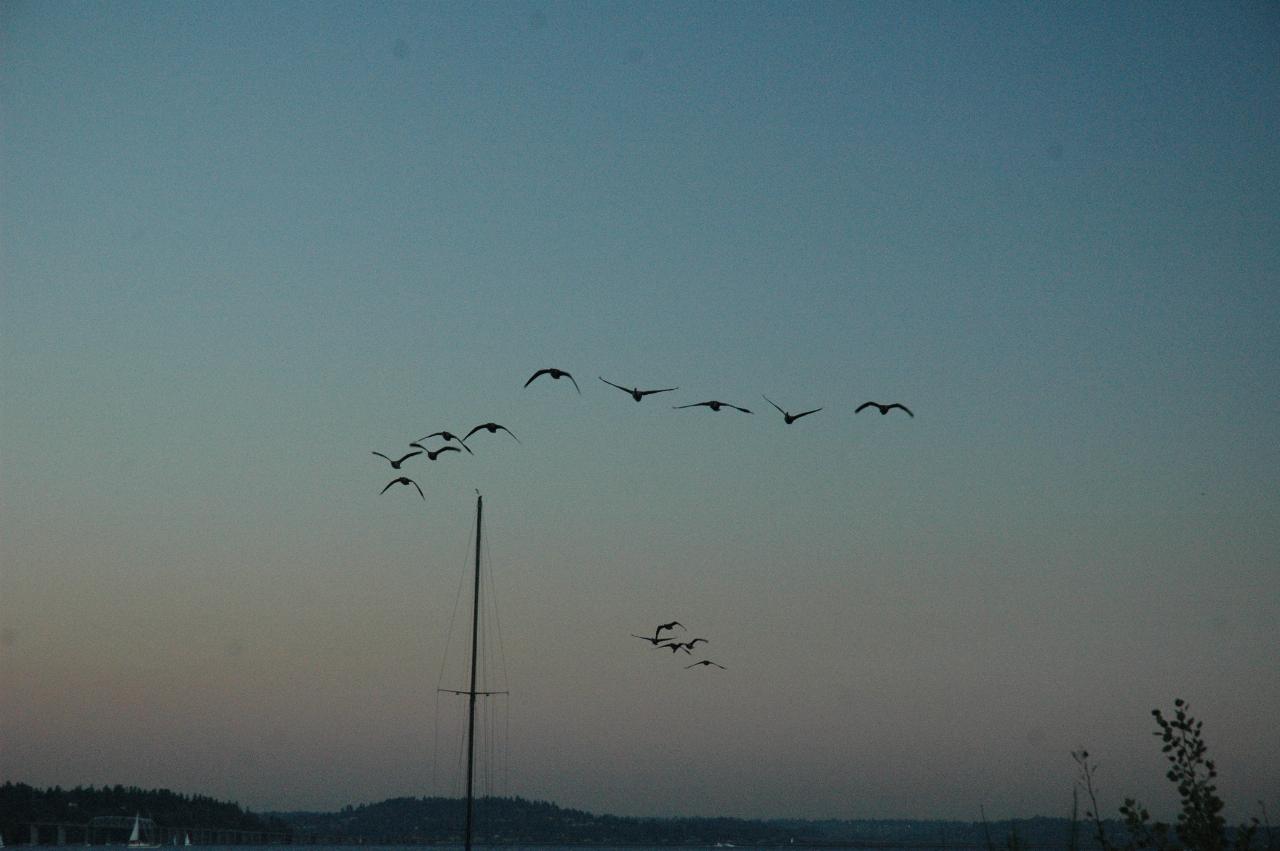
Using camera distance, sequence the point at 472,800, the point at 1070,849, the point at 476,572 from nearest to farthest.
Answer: the point at 1070,849
the point at 472,800
the point at 476,572

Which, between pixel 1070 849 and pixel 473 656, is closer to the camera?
pixel 1070 849

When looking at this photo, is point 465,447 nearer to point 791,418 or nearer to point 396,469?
point 396,469

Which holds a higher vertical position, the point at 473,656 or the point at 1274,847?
the point at 473,656

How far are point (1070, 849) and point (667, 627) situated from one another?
2142 cm

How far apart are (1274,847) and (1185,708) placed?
1244 millimetres

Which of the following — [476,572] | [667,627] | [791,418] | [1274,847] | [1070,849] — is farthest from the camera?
[476,572]

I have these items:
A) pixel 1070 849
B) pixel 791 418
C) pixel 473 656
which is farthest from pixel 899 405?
pixel 473 656

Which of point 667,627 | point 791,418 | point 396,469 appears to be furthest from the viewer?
point 667,627

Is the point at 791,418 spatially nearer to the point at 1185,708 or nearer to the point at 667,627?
the point at 667,627

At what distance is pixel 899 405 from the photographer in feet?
90.7

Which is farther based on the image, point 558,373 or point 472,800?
point 472,800

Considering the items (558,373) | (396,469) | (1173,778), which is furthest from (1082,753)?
(396,469)

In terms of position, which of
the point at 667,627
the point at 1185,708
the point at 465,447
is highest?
the point at 465,447

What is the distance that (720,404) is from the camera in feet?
91.6
